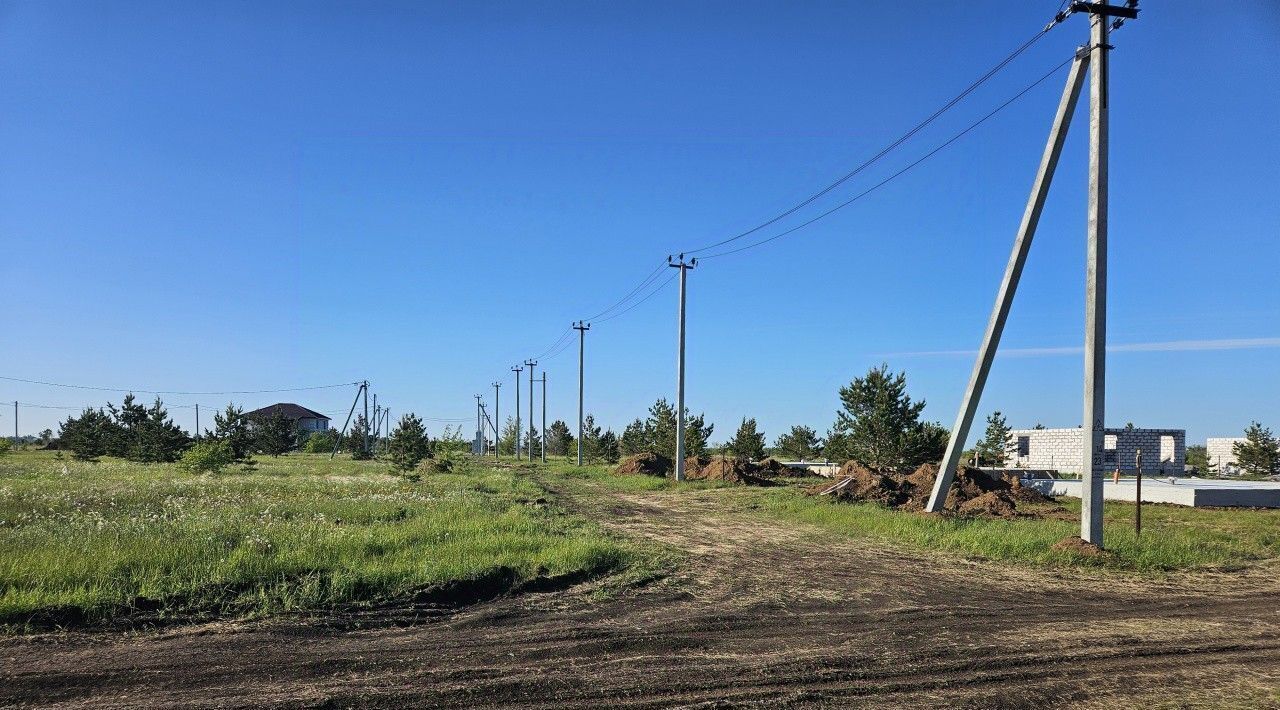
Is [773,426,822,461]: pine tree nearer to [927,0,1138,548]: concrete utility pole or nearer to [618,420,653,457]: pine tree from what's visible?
[618,420,653,457]: pine tree

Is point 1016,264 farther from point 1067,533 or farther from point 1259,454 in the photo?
point 1259,454

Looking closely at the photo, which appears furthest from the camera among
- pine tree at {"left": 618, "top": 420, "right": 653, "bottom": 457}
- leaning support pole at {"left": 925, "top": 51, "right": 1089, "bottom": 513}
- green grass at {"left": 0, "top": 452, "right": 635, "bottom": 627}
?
pine tree at {"left": 618, "top": 420, "right": 653, "bottom": 457}

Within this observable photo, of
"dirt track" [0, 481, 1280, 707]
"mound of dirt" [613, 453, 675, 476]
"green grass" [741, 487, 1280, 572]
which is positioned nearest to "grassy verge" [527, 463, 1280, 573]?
"green grass" [741, 487, 1280, 572]

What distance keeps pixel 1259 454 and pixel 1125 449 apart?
1118 centimetres

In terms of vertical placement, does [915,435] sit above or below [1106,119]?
below

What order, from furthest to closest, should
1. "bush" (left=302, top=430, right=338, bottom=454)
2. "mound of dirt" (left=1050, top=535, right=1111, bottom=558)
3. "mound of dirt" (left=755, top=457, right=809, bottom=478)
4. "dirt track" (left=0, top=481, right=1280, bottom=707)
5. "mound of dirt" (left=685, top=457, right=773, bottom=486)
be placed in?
"bush" (left=302, top=430, right=338, bottom=454)
"mound of dirt" (left=755, top=457, right=809, bottom=478)
"mound of dirt" (left=685, top=457, right=773, bottom=486)
"mound of dirt" (left=1050, top=535, right=1111, bottom=558)
"dirt track" (left=0, top=481, right=1280, bottom=707)

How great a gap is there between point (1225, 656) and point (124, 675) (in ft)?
29.9

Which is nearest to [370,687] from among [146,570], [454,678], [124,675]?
[454,678]

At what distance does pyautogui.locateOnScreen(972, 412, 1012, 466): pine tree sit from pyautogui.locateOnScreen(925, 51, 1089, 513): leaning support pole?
3056 centimetres

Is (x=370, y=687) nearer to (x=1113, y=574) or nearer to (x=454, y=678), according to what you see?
(x=454, y=678)

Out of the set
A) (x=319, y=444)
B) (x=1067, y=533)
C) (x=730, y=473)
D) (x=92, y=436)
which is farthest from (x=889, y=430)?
(x=319, y=444)

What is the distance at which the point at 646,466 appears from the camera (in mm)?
41688

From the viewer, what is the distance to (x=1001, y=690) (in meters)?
5.79

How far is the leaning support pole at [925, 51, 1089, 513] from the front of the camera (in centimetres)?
1352
